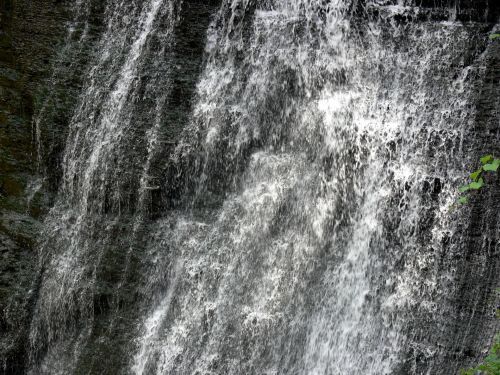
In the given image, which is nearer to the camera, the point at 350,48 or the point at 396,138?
the point at 396,138

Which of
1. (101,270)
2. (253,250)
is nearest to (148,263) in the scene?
(101,270)

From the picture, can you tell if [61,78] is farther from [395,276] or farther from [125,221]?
[395,276]

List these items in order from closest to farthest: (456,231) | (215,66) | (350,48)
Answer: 1. (456,231)
2. (350,48)
3. (215,66)

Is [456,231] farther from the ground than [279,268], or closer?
farther from the ground

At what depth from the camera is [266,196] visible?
6770 millimetres

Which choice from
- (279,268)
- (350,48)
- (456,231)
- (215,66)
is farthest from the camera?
(215,66)

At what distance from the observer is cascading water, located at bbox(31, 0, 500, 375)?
19.9 feet

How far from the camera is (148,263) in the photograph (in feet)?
23.4

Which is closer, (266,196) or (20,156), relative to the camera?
(266,196)

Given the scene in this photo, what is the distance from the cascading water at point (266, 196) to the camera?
6.06 m

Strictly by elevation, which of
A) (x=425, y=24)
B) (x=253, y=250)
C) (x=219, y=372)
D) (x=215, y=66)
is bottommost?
(x=219, y=372)

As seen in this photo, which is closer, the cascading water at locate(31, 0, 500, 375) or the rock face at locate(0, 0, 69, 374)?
the cascading water at locate(31, 0, 500, 375)

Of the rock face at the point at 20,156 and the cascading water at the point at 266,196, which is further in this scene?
the rock face at the point at 20,156

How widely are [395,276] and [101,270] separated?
136 inches
